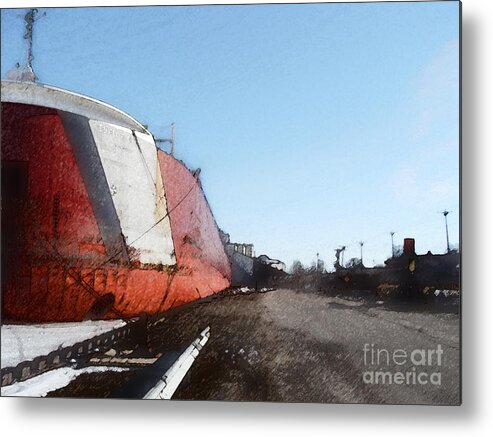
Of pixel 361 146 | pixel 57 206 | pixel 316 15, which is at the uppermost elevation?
pixel 316 15

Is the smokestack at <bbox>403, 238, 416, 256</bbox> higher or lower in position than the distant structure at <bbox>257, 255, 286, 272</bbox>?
higher

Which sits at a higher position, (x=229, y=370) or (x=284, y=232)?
(x=284, y=232)

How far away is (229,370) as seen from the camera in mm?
2496

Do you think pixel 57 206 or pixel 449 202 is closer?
pixel 449 202

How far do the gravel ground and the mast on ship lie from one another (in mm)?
1082

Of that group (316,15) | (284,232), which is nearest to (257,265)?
(284,232)

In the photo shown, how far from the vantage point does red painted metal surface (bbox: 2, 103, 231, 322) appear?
2.53m

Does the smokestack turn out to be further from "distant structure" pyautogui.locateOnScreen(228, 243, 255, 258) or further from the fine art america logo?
"distant structure" pyautogui.locateOnScreen(228, 243, 255, 258)

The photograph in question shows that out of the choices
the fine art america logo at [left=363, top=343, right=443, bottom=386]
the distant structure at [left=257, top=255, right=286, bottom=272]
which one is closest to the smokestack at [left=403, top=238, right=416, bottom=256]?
the fine art america logo at [left=363, top=343, right=443, bottom=386]

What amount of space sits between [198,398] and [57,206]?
92 centimetres

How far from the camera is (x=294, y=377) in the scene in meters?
2.47

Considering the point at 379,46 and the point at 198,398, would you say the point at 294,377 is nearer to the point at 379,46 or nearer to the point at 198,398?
the point at 198,398

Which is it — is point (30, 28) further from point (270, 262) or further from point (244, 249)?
point (270, 262)

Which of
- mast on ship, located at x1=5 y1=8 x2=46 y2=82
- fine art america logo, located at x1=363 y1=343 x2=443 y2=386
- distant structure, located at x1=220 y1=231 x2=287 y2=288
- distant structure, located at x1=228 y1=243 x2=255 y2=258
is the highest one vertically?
mast on ship, located at x1=5 y1=8 x2=46 y2=82
